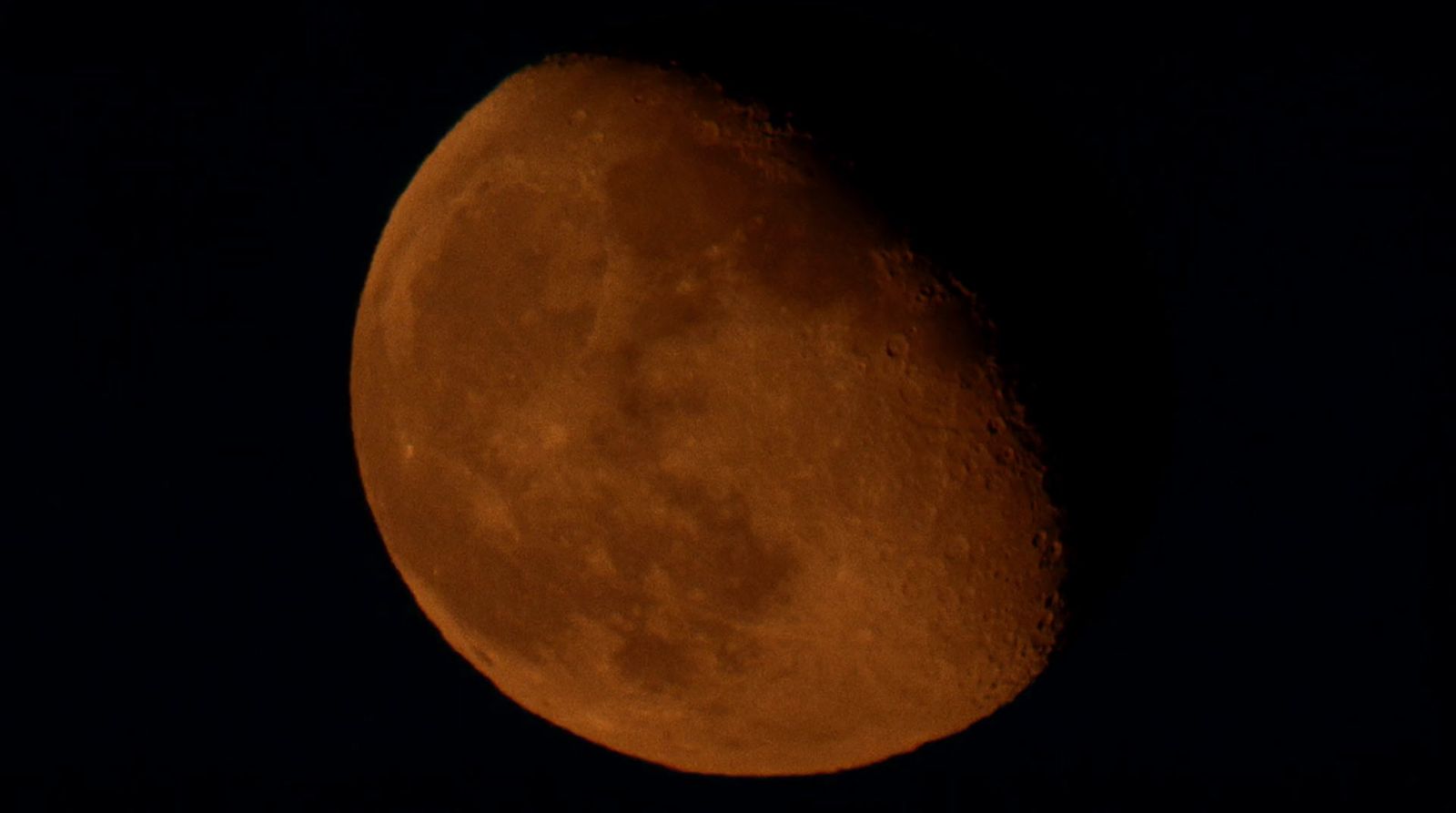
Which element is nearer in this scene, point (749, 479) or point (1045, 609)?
point (749, 479)

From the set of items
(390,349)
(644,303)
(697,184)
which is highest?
(697,184)

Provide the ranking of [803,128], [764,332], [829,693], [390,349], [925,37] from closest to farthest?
[764,332]
[803,128]
[829,693]
[390,349]
[925,37]

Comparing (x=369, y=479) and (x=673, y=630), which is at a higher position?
(x=673, y=630)

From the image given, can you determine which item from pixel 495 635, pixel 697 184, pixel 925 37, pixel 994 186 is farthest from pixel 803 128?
pixel 495 635

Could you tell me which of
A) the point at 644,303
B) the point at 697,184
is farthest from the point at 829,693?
the point at 697,184

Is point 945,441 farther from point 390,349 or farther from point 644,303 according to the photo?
point 390,349

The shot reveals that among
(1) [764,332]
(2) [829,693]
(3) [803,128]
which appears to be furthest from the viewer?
(2) [829,693]
